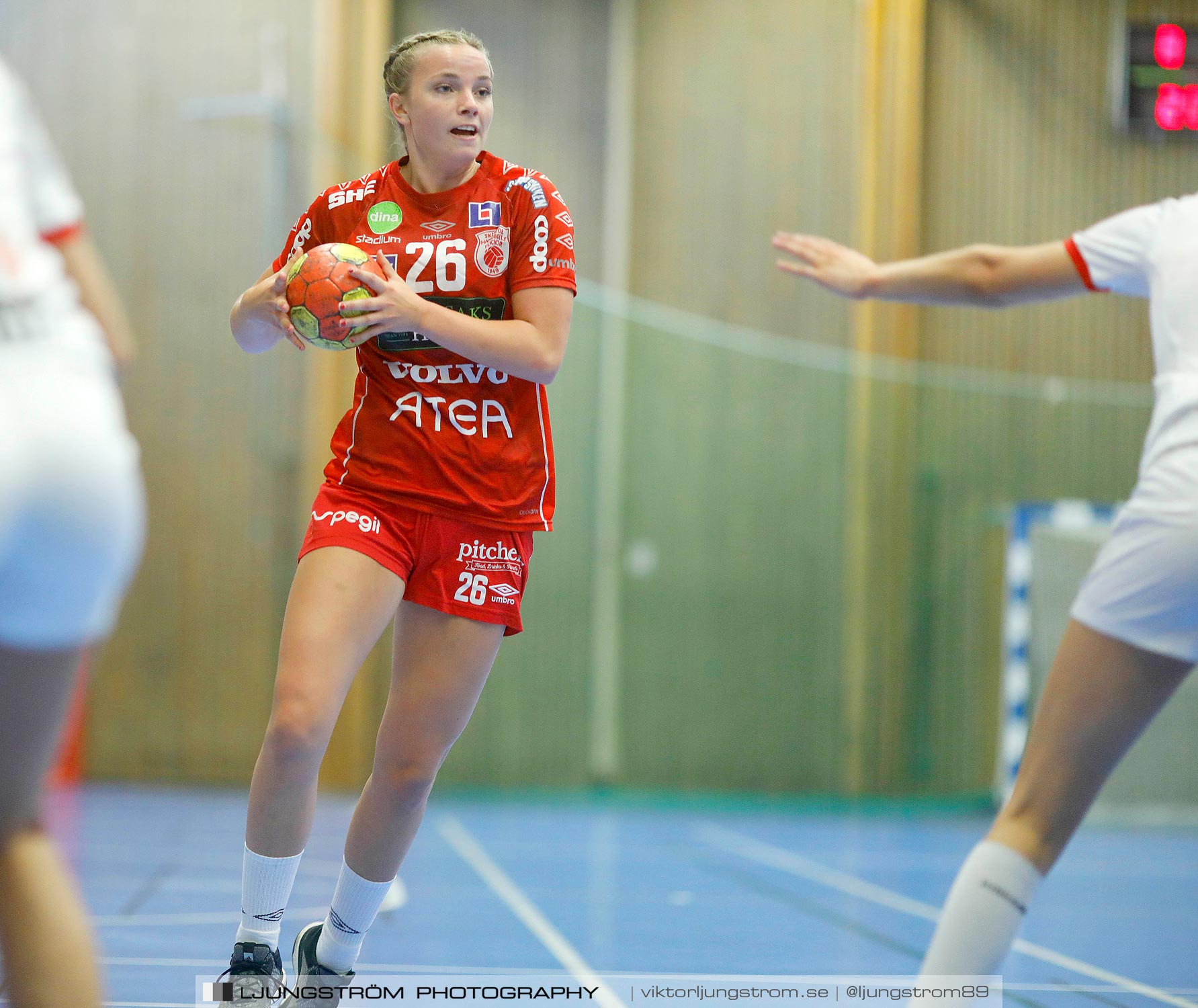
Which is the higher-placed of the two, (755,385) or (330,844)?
(755,385)

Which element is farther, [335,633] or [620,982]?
[620,982]

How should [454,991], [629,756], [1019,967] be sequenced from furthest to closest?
[629,756], [1019,967], [454,991]

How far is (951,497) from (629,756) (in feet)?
Result: 8.49

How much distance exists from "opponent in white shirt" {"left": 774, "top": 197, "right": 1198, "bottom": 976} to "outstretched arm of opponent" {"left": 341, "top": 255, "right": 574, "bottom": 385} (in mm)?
956

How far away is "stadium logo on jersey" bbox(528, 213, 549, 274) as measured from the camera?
2.63m

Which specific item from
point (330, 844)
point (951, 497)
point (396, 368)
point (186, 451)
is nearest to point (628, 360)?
point (951, 497)

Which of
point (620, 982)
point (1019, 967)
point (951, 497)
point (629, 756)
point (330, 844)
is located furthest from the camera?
point (951, 497)

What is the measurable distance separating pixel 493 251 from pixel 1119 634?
1.37 meters

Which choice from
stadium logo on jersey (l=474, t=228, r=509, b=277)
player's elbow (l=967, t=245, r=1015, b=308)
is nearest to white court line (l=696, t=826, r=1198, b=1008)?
player's elbow (l=967, t=245, r=1015, b=308)

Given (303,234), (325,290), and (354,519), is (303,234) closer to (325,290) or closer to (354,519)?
(325,290)

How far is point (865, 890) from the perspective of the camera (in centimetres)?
499

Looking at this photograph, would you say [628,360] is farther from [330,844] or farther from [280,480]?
[330,844]

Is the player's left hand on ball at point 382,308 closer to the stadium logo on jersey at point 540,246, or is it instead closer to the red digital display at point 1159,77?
the stadium logo on jersey at point 540,246

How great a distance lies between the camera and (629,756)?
7.94 meters
